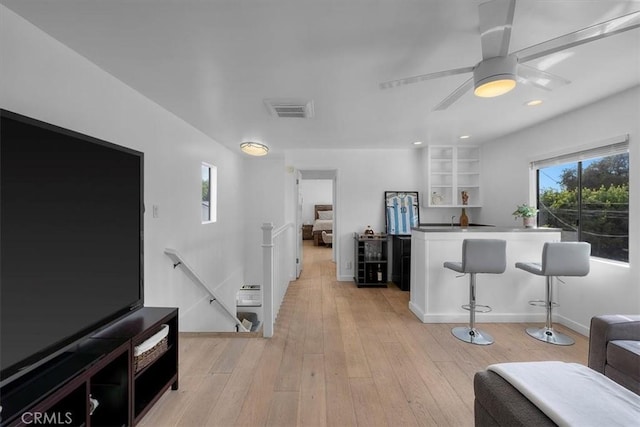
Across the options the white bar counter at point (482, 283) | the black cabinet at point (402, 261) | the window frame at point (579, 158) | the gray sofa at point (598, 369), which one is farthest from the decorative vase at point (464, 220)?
the gray sofa at point (598, 369)

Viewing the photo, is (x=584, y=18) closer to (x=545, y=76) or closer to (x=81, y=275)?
(x=545, y=76)

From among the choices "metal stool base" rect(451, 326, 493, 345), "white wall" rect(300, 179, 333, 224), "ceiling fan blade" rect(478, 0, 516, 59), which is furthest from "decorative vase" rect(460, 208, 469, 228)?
"white wall" rect(300, 179, 333, 224)

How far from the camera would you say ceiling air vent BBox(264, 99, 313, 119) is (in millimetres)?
2518

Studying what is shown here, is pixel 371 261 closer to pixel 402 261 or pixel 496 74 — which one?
pixel 402 261

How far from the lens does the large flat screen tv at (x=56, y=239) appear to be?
1.03m

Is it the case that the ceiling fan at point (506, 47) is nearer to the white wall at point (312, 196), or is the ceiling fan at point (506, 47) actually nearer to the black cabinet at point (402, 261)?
the black cabinet at point (402, 261)

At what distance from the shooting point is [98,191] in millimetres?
1414

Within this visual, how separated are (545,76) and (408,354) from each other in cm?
226

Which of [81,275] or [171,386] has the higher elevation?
[81,275]

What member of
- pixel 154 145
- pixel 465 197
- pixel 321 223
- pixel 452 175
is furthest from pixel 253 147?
pixel 321 223

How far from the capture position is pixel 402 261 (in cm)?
431

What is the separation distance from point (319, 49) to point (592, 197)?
3.14 m

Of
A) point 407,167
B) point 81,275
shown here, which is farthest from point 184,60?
point 407,167

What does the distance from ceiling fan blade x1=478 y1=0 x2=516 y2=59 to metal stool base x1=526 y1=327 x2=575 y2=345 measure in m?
2.67
